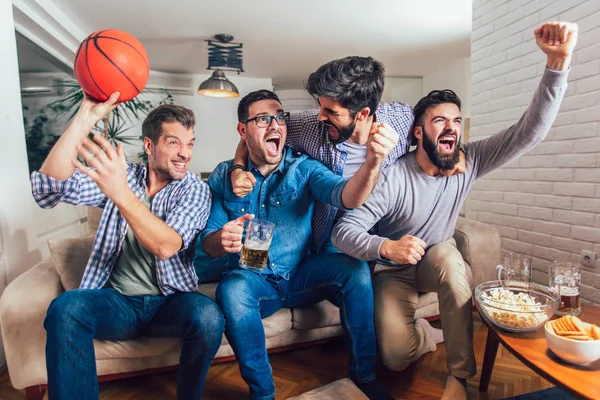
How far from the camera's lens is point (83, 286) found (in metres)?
1.42

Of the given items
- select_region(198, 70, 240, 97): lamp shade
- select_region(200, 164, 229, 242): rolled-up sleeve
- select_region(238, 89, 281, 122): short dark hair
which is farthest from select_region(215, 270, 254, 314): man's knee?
select_region(198, 70, 240, 97): lamp shade

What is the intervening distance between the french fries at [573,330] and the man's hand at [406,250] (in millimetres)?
424

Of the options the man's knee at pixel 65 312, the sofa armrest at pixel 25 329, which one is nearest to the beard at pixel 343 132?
the man's knee at pixel 65 312

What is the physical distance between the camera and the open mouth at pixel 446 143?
1638mm

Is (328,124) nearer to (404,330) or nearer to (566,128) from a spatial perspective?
(404,330)

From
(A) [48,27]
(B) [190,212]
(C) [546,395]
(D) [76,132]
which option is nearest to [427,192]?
(C) [546,395]

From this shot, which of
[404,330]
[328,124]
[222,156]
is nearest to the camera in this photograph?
[404,330]

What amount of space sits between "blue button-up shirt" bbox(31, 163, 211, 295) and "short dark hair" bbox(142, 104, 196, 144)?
0.61 feet

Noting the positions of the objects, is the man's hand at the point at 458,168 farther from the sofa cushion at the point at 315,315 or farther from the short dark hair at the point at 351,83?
the sofa cushion at the point at 315,315

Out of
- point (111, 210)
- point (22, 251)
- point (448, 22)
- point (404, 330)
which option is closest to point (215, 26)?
point (448, 22)

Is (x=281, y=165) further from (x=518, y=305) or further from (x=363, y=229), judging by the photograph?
(x=518, y=305)

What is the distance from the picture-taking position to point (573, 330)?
3.44 ft

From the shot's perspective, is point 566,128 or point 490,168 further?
point 566,128

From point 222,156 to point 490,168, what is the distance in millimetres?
5352
